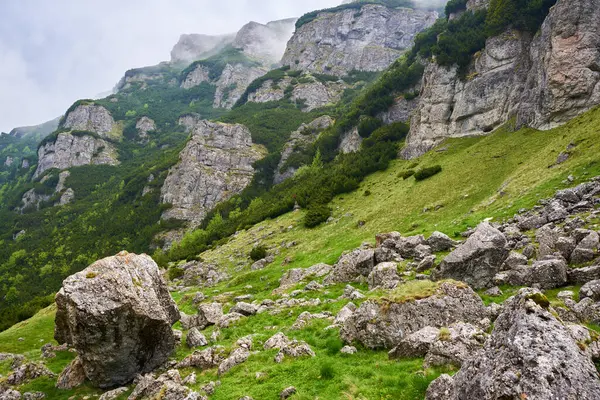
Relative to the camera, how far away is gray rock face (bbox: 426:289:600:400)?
4762 mm

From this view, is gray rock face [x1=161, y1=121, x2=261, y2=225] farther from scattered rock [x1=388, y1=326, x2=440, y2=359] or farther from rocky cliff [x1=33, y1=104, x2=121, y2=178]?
scattered rock [x1=388, y1=326, x2=440, y2=359]

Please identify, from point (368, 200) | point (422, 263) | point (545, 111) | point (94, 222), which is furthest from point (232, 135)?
point (422, 263)

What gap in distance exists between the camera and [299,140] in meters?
120

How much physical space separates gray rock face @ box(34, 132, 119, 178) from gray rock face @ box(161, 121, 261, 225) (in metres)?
88.0

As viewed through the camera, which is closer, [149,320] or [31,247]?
[149,320]

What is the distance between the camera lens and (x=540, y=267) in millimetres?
→ 13609

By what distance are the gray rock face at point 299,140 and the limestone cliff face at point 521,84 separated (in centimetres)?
4699

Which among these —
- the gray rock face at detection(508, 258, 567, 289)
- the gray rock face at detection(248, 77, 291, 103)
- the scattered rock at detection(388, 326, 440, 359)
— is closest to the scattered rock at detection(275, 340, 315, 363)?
the scattered rock at detection(388, 326, 440, 359)

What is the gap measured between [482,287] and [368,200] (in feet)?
106

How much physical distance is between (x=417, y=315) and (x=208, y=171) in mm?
109680

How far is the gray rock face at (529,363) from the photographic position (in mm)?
4762

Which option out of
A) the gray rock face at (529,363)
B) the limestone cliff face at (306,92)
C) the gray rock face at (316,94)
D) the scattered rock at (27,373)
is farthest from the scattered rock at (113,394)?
the gray rock face at (316,94)

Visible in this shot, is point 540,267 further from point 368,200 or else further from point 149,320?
point 368,200

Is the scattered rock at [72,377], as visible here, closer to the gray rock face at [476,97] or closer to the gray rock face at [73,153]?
the gray rock face at [476,97]
